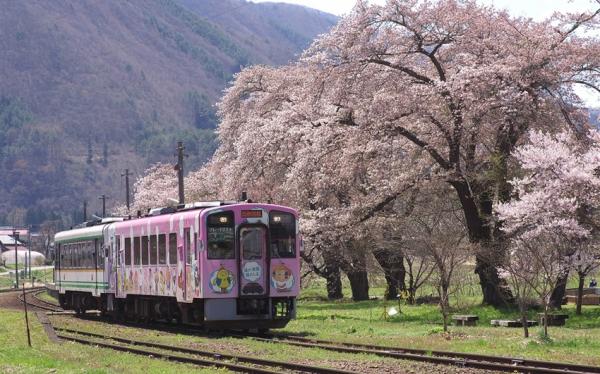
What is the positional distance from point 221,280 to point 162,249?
3196mm

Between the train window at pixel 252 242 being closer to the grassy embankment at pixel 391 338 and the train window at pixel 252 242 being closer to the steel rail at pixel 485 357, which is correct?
the grassy embankment at pixel 391 338

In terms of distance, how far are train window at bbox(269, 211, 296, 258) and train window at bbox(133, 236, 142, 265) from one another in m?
5.58

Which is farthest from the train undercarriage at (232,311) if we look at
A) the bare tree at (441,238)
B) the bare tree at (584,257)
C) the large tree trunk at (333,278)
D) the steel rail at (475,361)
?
the large tree trunk at (333,278)

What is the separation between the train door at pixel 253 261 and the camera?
79.4 ft

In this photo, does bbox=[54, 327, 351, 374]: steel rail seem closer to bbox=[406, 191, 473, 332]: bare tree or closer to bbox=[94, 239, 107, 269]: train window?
bbox=[94, 239, 107, 269]: train window

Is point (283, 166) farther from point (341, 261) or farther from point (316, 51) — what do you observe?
point (316, 51)

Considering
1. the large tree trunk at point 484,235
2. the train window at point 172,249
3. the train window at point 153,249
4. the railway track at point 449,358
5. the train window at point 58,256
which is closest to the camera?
the railway track at point 449,358

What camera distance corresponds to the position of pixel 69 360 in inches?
709

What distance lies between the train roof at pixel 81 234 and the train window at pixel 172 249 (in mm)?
6966

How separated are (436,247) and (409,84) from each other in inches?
226

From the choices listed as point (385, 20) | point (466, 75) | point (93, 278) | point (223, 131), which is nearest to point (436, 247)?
point (466, 75)

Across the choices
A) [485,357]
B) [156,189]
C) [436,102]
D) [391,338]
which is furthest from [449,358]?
[156,189]

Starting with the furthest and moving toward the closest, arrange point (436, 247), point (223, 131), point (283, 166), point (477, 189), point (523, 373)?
point (223, 131), point (283, 166), point (477, 189), point (436, 247), point (523, 373)

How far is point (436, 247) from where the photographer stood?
2958 centimetres
